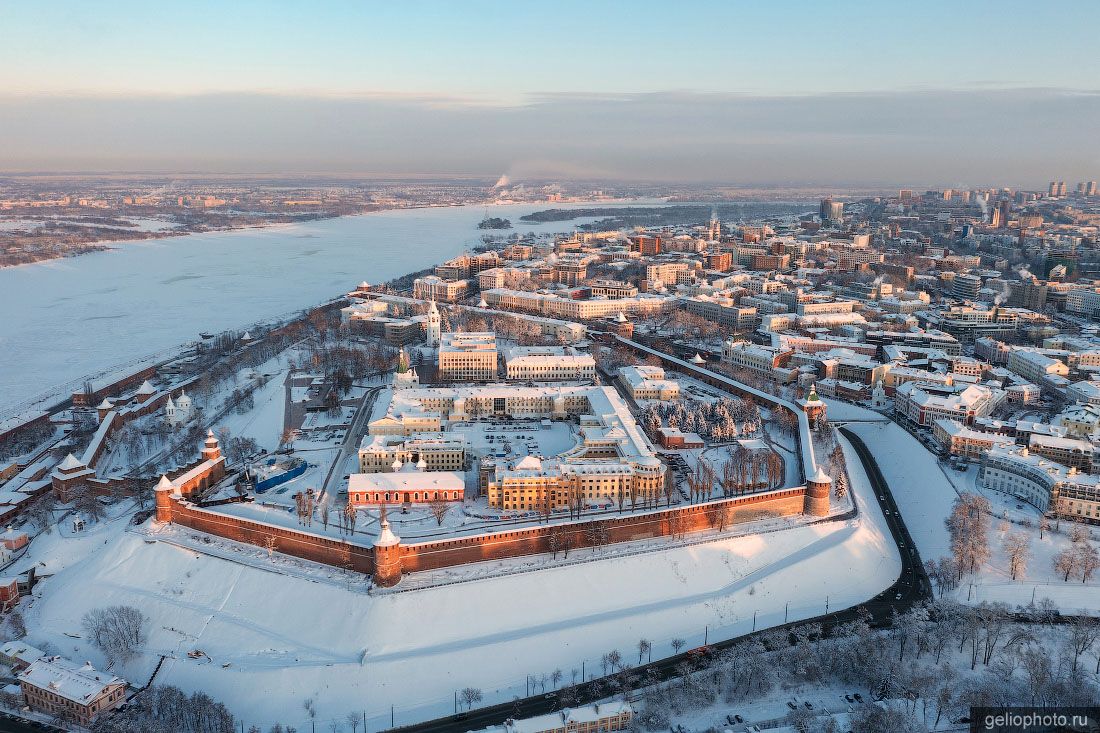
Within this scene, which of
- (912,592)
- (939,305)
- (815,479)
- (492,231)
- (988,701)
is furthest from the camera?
(492,231)

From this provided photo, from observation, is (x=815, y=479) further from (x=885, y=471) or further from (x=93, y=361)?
(x=93, y=361)

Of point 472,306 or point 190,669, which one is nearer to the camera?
point 190,669

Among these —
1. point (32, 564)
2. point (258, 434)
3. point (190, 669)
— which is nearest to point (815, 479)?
point (190, 669)

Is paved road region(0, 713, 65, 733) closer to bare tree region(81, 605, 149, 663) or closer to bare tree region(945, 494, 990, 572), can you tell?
bare tree region(81, 605, 149, 663)

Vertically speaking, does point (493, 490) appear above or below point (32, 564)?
Result: above

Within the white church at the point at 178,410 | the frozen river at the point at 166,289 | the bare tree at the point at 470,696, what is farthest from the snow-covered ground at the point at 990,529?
the frozen river at the point at 166,289

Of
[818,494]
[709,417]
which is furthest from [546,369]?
[818,494]

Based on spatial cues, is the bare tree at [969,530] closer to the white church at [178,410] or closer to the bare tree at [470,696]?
the bare tree at [470,696]
